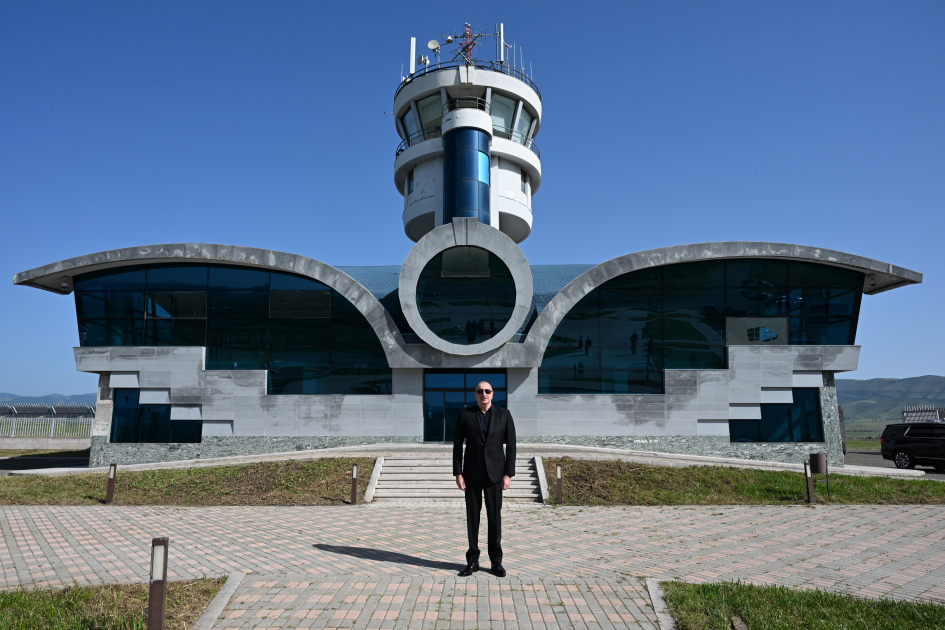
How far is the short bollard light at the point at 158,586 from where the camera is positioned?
567 centimetres

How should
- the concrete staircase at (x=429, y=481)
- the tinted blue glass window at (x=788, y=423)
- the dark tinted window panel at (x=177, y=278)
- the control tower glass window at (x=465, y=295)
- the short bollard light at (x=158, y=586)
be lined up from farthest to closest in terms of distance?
the dark tinted window panel at (x=177, y=278) → the tinted blue glass window at (x=788, y=423) → the control tower glass window at (x=465, y=295) → the concrete staircase at (x=429, y=481) → the short bollard light at (x=158, y=586)

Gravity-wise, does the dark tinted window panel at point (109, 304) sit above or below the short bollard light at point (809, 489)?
above

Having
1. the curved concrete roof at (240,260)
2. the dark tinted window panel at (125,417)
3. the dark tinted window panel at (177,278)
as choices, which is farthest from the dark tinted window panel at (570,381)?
the dark tinted window panel at (125,417)

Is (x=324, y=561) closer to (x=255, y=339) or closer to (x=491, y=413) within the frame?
(x=491, y=413)

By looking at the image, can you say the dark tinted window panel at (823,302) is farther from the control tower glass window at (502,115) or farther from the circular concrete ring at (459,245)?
the control tower glass window at (502,115)

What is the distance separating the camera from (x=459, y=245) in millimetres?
23641

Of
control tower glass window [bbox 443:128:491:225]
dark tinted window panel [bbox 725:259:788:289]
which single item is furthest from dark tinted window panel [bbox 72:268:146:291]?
dark tinted window panel [bbox 725:259:788:289]

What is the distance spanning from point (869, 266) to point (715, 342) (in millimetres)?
6582

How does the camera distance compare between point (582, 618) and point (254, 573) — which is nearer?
point (582, 618)

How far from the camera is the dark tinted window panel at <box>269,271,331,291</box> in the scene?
25047 mm

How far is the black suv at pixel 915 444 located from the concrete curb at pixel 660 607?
2017 cm

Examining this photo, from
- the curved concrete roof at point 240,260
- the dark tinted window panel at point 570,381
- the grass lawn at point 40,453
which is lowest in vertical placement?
the grass lawn at point 40,453

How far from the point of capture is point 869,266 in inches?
947

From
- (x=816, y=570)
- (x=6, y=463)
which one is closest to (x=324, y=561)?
(x=816, y=570)
